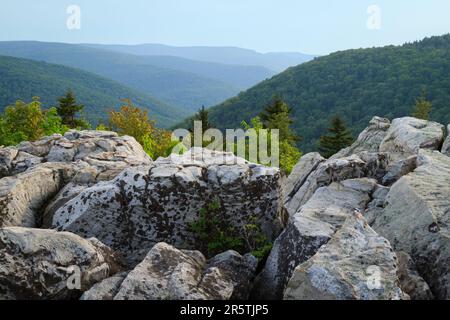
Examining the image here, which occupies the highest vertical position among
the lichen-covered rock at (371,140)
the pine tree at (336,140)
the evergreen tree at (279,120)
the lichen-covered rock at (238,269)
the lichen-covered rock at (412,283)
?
the lichen-covered rock at (371,140)

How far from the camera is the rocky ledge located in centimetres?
857

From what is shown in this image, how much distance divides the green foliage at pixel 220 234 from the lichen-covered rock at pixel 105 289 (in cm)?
307

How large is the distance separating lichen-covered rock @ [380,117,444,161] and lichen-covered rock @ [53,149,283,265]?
7419 millimetres

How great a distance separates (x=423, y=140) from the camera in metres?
17.3

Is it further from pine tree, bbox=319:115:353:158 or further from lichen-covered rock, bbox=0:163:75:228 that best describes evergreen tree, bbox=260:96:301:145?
lichen-covered rock, bbox=0:163:75:228

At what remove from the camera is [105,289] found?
880cm

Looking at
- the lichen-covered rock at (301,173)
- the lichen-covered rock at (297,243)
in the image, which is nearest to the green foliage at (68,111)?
the lichen-covered rock at (301,173)

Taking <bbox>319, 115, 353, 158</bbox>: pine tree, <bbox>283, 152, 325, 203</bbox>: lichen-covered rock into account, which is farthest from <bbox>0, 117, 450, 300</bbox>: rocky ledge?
<bbox>319, 115, 353, 158</bbox>: pine tree

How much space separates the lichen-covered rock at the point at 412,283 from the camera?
28.2 feet

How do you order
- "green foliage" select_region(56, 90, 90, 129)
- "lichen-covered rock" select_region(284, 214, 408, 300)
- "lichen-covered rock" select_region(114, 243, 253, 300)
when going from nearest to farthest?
"lichen-covered rock" select_region(284, 214, 408, 300) < "lichen-covered rock" select_region(114, 243, 253, 300) < "green foliage" select_region(56, 90, 90, 129)

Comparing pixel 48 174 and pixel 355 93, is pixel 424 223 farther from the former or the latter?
pixel 355 93

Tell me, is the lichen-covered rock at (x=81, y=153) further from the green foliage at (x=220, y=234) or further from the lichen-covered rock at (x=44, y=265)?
the lichen-covered rock at (x=44, y=265)
